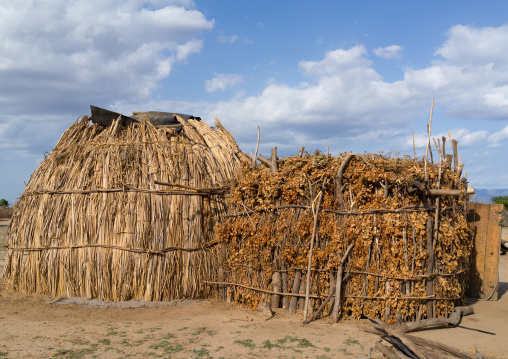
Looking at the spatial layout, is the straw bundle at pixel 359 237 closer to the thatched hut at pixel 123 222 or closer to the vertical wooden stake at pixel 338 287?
the vertical wooden stake at pixel 338 287

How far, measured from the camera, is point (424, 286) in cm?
667

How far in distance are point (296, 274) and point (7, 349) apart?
4117 mm

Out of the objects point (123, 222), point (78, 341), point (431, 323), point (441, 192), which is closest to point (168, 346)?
point (78, 341)

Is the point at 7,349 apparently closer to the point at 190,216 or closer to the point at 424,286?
the point at 190,216

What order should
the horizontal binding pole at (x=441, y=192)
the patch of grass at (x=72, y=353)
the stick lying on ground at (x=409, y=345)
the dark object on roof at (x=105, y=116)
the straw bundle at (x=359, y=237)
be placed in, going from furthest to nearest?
the dark object on roof at (x=105, y=116) < the straw bundle at (x=359, y=237) < the horizontal binding pole at (x=441, y=192) < the patch of grass at (x=72, y=353) < the stick lying on ground at (x=409, y=345)

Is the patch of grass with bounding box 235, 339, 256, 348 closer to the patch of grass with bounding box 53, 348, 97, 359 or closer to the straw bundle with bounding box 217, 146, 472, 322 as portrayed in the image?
the straw bundle with bounding box 217, 146, 472, 322

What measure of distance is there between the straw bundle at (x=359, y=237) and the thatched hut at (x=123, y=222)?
1235 millimetres

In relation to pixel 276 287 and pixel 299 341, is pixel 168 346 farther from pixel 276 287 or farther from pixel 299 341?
pixel 276 287

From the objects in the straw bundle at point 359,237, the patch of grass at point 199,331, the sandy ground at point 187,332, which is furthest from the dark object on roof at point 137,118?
the patch of grass at point 199,331

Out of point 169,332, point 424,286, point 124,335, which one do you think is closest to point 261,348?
point 169,332

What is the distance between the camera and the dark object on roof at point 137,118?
9.65 metres

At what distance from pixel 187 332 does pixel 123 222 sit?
101 inches

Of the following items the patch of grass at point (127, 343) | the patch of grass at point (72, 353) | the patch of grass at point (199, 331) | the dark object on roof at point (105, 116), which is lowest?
the patch of grass at point (72, 353)

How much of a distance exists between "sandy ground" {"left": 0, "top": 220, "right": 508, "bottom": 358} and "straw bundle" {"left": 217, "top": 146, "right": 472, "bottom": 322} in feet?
1.41
